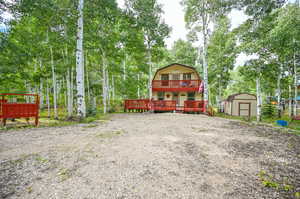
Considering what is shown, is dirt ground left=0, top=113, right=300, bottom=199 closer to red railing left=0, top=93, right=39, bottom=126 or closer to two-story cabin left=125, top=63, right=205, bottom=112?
red railing left=0, top=93, right=39, bottom=126

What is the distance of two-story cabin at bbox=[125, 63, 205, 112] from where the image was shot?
43.1ft

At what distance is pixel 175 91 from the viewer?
15750 mm

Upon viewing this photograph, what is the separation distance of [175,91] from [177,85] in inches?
33.4

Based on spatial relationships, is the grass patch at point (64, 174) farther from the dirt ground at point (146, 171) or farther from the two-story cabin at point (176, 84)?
the two-story cabin at point (176, 84)

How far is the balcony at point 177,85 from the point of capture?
15070 millimetres

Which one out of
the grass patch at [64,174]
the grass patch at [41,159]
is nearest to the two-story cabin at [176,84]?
the grass patch at [41,159]

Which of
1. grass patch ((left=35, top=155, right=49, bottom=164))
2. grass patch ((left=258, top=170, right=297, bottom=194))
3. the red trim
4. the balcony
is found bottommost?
grass patch ((left=258, top=170, right=297, bottom=194))

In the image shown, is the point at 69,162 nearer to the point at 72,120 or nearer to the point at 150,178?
the point at 150,178

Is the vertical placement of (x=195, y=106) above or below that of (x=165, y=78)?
below

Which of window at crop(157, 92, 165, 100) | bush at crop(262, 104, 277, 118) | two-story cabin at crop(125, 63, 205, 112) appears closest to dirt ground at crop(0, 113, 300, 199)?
two-story cabin at crop(125, 63, 205, 112)

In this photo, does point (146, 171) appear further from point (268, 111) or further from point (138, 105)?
point (268, 111)

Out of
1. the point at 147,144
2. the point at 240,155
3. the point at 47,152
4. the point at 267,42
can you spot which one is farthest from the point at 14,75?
the point at 267,42

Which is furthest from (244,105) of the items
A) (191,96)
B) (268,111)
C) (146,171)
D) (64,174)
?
(64,174)

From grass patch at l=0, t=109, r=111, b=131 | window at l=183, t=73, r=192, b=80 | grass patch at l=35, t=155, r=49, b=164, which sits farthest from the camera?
window at l=183, t=73, r=192, b=80
